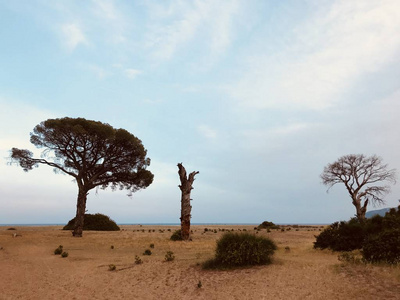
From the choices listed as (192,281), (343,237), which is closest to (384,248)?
(343,237)

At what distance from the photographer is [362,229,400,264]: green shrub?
1127cm

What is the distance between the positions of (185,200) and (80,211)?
37.6 ft

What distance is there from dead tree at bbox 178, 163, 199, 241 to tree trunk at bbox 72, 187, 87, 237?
1068 centimetres

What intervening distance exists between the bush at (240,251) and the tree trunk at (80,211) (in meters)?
21.0

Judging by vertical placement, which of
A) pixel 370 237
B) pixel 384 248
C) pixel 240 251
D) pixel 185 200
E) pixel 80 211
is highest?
pixel 185 200

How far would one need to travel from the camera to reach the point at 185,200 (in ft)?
89.1

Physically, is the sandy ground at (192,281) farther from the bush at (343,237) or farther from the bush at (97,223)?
the bush at (97,223)

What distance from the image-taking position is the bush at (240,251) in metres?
12.2

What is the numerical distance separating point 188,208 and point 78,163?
13426 millimetres

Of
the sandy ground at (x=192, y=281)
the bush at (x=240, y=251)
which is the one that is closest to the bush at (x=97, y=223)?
the sandy ground at (x=192, y=281)

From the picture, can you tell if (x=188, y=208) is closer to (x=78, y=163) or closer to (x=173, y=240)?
(x=173, y=240)

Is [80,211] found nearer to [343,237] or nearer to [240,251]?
[240,251]

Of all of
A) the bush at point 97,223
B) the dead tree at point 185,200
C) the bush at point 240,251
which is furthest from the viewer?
the bush at point 97,223

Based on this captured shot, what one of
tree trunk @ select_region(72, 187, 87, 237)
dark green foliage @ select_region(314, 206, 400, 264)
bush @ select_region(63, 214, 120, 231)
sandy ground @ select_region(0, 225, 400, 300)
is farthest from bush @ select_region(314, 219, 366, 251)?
bush @ select_region(63, 214, 120, 231)
